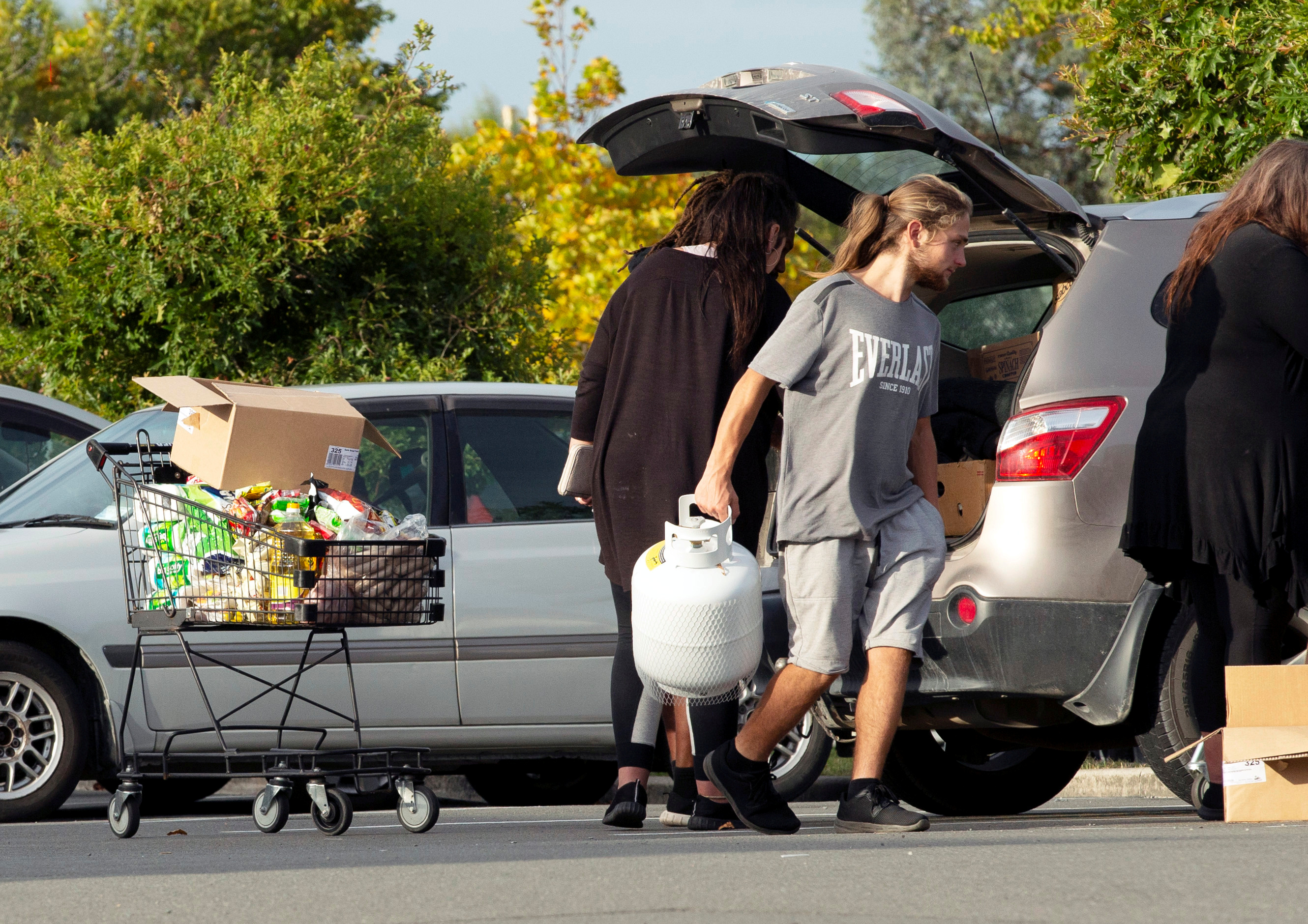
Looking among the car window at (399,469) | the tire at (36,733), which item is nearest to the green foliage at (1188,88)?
the car window at (399,469)

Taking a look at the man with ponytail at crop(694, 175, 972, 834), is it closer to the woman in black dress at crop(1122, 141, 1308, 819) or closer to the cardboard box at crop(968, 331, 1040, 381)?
the woman in black dress at crop(1122, 141, 1308, 819)

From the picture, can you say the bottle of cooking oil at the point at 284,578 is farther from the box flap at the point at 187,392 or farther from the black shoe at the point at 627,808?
the black shoe at the point at 627,808

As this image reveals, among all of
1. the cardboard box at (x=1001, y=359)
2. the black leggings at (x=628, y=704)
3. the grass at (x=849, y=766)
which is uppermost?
the cardboard box at (x=1001, y=359)

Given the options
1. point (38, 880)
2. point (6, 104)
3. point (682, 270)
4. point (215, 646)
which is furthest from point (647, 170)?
point (6, 104)

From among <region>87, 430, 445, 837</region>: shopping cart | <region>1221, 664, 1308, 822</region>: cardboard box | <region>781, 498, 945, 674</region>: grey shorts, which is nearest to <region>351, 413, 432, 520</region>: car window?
<region>87, 430, 445, 837</region>: shopping cart

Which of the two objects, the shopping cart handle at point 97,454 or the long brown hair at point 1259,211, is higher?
the long brown hair at point 1259,211

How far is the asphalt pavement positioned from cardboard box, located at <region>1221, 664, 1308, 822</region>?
3.8 inches

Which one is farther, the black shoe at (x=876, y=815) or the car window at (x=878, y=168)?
the car window at (x=878, y=168)

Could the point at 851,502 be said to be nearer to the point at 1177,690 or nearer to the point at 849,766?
the point at 1177,690

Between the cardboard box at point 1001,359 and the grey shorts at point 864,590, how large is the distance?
1234 millimetres

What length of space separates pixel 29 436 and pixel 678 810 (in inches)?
163

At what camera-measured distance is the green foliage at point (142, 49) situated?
1934 cm

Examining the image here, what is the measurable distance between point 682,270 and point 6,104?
1741 centimetres

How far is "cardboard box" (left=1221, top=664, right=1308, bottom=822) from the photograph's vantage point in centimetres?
428
